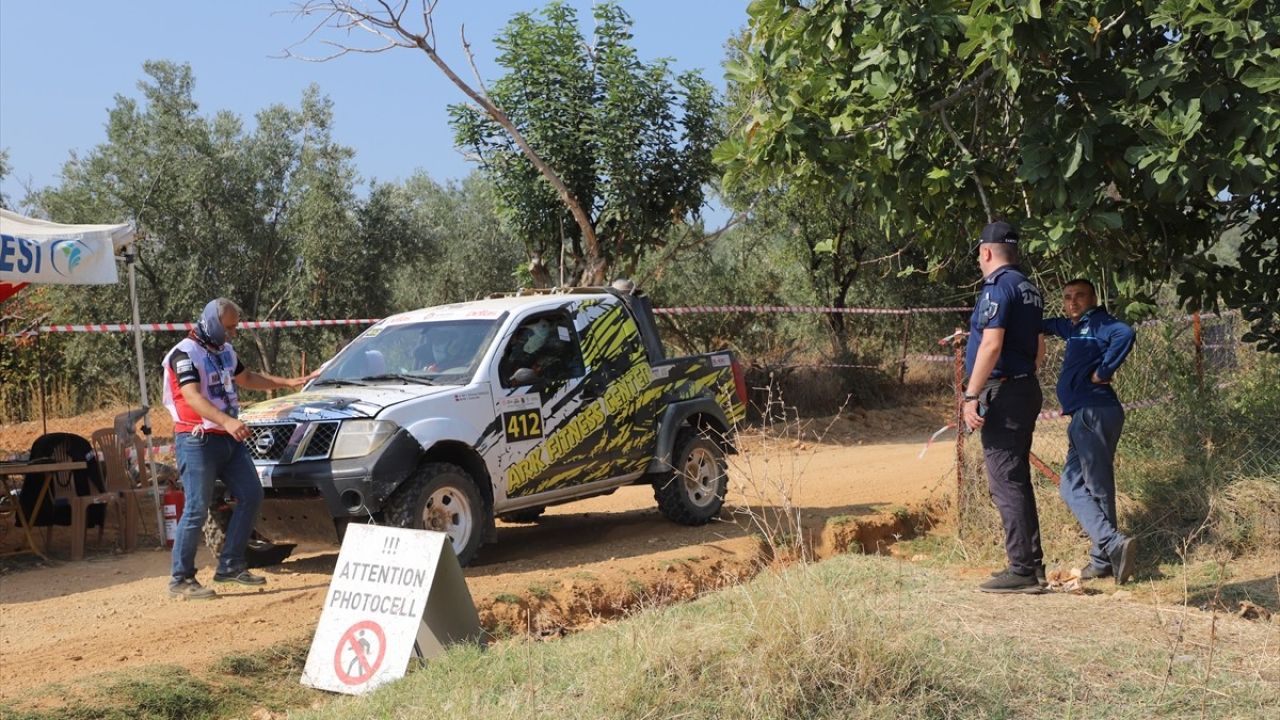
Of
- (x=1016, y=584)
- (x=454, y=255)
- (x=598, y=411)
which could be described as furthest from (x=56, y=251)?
(x=454, y=255)

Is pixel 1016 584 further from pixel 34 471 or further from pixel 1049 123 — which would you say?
pixel 34 471

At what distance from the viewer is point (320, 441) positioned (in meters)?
8.63

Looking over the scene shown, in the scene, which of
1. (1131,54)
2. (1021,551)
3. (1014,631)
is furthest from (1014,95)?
(1014,631)

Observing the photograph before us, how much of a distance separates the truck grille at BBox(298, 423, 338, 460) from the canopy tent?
2.40m

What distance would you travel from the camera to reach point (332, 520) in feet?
28.0

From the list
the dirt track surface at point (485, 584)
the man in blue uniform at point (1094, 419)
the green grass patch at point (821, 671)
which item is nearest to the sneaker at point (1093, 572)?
the man in blue uniform at point (1094, 419)

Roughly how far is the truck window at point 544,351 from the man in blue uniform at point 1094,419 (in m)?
3.71

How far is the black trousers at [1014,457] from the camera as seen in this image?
7273mm

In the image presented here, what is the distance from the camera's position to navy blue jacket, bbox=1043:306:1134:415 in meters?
7.80

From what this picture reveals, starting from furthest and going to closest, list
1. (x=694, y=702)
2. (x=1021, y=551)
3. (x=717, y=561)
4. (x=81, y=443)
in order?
(x=81, y=443) < (x=717, y=561) < (x=1021, y=551) < (x=694, y=702)

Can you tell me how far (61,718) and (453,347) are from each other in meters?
4.26

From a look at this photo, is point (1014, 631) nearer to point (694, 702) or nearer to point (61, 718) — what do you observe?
point (694, 702)

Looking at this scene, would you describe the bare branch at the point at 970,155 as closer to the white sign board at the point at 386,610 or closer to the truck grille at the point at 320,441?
the white sign board at the point at 386,610

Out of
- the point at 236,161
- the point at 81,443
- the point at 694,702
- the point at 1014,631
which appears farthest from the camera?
the point at 236,161
